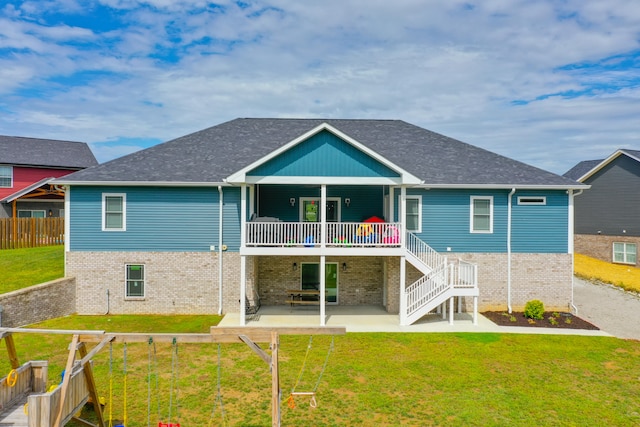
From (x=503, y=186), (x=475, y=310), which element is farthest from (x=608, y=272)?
(x=475, y=310)

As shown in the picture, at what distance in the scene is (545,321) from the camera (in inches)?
720

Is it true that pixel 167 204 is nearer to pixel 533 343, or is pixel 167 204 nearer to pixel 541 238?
pixel 533 343

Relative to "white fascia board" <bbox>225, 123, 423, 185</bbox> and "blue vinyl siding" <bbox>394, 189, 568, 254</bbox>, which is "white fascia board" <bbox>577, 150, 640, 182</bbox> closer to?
"blue vinyl siding" <bbox>394, 189, 568, 254</bbox>

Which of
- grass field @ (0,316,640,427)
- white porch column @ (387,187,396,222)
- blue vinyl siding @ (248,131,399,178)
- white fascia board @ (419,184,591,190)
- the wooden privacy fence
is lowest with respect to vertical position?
grass field @ (0,316,640,427)

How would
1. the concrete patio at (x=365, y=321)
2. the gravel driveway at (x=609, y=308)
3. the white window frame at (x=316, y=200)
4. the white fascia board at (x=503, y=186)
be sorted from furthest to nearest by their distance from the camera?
the white window frame at (x=316, y=200) → the white fascia board at (x=503, y=186) → the gravel driveway at (x=609, y=308) → the concrete patio at (x=365, y=321)

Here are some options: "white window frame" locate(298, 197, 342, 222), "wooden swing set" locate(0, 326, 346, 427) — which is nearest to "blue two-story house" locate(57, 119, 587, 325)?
"white window frame" locate(298, 197, 342, 222)

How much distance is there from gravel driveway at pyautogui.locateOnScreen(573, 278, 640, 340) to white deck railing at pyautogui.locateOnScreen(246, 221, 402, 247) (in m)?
9.02

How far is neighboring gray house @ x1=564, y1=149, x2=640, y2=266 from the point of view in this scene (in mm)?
30109

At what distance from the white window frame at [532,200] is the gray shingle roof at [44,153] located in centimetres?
3145

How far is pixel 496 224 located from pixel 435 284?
14.3ft

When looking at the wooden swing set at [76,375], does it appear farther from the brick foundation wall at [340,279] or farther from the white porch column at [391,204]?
the brick foundation wall at [340,279]

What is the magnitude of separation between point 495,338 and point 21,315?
56.0 ft

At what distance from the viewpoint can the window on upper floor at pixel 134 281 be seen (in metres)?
19.1

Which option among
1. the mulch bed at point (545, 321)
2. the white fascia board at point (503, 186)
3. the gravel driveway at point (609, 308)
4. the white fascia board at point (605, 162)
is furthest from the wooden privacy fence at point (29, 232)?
the white fascia board at point (605, 162)
